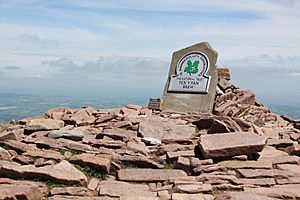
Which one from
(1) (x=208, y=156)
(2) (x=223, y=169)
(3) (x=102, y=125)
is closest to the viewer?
(2) (x=223, y=169)

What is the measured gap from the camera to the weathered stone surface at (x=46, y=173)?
863 centimetres

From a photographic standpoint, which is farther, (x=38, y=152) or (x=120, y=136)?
(x=120, y=136)

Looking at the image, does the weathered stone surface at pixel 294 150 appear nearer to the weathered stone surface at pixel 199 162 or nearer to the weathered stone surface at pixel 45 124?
the weathered stone surface at pixel 199 162

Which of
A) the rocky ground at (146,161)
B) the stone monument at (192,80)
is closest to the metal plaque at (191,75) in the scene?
the stone monument at (192,80)

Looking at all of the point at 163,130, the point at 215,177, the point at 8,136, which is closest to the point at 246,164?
the point at 215,177

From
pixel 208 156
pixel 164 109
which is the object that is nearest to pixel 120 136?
pixel 208 156

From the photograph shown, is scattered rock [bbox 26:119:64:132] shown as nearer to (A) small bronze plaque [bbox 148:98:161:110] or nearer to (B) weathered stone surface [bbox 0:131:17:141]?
(B) weathered stone surface [bbox 0:131:17:141]

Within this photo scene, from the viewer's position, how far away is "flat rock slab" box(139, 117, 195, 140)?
13.1m

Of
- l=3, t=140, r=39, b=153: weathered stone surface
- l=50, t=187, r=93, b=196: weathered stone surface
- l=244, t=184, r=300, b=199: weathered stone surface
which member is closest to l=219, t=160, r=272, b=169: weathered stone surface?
l=244, t=184, r=300, b=199: weathered stone surface

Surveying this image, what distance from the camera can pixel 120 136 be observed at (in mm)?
12469

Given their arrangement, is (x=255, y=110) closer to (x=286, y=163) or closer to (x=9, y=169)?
(x=286, y=163)

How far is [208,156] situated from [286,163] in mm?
2025

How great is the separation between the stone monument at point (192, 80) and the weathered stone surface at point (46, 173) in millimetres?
10304

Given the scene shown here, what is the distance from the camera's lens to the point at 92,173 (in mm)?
9477
